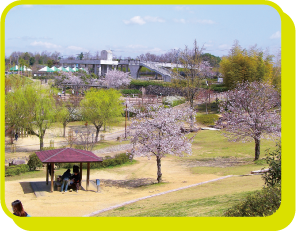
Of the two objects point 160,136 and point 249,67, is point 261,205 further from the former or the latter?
point 249,67

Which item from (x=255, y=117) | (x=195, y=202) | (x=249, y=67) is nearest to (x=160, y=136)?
(x=195, y=202)

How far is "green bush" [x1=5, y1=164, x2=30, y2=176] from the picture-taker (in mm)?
19328

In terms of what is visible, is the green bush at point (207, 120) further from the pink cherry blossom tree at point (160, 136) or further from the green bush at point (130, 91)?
the green bush at point (130, 91)

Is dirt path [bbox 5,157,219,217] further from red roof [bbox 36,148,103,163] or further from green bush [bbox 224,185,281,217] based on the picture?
green bush [bbox 224,185,281,217]

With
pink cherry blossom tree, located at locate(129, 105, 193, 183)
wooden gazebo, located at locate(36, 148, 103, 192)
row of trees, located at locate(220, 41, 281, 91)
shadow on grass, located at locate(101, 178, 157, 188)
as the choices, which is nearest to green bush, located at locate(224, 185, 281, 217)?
wooden gazebo, located at locate(36, 148, 103, 192)

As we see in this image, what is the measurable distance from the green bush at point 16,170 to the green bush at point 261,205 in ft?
48.1

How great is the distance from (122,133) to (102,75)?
40.8 metres

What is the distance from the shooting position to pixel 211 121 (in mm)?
38219

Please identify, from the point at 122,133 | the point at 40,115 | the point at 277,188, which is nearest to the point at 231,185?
the point at 277,188

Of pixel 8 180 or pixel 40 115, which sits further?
pixel 40 115

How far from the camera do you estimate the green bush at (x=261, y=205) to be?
8250 millimetres

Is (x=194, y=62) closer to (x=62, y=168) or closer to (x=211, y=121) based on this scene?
(x=211, y=121)

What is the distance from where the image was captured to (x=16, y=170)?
1975cm

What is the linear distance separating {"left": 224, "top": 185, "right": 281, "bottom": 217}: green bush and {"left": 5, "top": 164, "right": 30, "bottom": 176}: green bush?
14.7 metres
